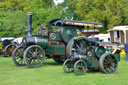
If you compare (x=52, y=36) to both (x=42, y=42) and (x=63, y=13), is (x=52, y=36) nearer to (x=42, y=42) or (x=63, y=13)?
(x=42, y=42)

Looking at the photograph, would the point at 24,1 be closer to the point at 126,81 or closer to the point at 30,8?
the point at 30,8

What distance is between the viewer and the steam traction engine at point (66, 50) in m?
9.62

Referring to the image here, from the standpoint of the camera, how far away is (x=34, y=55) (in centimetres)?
1202

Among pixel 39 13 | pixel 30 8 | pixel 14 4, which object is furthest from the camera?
pixel 14 4

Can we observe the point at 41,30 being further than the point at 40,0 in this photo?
No

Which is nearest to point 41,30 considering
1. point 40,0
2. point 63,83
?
point 63,83

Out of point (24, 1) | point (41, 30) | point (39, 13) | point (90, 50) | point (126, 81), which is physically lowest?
point (126, 81)

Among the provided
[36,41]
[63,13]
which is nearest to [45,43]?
[36,41]

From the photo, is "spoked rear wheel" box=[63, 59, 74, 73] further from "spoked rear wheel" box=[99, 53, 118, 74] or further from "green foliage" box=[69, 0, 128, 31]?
"green foliage" box=[69, 0, 128, 31]

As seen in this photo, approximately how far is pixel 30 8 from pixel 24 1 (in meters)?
10.6

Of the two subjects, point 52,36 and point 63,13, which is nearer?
point 52,36

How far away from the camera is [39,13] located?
3356 centimetres

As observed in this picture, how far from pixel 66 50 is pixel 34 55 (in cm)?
163

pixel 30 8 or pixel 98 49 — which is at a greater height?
pixel 30 8
